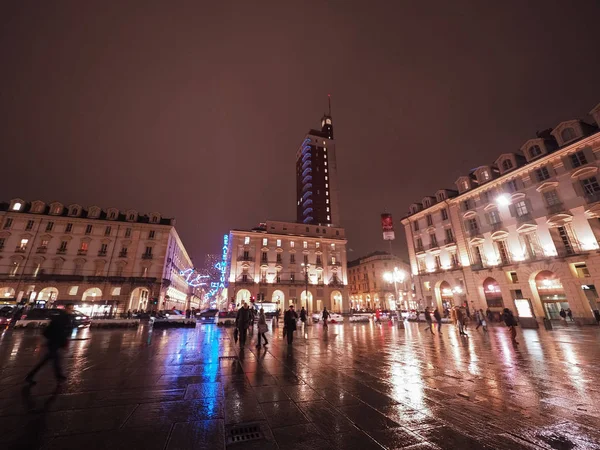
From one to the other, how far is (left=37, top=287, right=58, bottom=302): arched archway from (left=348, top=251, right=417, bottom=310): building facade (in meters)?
68.6

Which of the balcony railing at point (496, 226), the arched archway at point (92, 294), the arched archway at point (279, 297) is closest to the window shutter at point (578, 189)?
the balcony railing at point (496, 226)

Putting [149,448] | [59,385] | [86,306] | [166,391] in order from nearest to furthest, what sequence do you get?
[149,448] → [166,391] → [59,385] → [86,306]

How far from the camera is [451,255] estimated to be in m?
33.1

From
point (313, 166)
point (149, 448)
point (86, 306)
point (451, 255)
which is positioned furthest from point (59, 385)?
point (313, 166)

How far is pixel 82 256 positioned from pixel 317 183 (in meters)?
72.0

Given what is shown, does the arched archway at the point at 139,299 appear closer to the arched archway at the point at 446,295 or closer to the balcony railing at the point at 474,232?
the arched archway at the point at 446,295

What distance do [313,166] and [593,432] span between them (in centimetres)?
9896

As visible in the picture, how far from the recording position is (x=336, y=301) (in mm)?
53688

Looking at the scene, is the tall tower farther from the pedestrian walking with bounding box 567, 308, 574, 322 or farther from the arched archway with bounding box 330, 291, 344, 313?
the pedestrian walking with bounding box 567, 308, 574, 322

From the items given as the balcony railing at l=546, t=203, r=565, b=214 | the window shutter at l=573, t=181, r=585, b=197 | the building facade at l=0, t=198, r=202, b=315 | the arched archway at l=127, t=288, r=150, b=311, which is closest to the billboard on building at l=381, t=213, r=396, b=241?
the balcony railing at l=546, t=203, r=565, b=214

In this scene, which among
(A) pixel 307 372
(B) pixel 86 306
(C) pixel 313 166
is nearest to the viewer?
(A) pixel 307 372

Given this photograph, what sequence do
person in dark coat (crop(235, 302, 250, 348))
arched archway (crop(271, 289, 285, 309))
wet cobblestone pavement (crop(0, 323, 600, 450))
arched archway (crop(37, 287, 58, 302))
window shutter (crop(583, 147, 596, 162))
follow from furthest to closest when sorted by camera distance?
1. arched archway (crop(271, 289, 285, 309))
2. arched archway (crop(37, 287, 58, 302))
3. window shutter (crop(583, 147, 596, 162))
4. person in dark coat (crop(235, 302, 250, 348))
5. wet cobblestone pavement (crop(0, 323, 600, 450))

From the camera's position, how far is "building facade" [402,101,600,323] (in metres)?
22.3

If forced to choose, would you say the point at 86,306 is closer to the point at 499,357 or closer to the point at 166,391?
the point at 166,391
